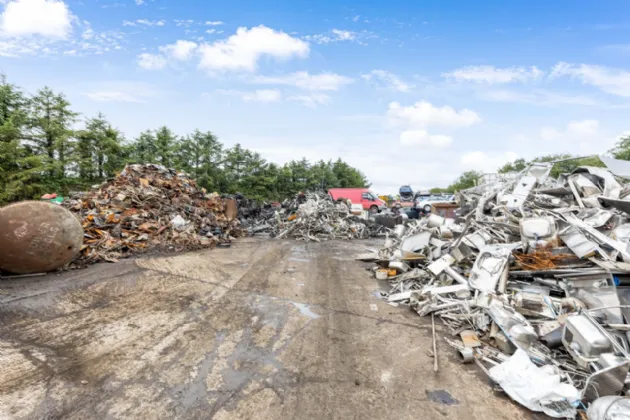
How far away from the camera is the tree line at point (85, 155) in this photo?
18312 millimetres

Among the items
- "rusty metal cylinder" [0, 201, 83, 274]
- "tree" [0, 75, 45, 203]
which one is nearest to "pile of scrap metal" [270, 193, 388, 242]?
"rusty metal cylinder" [0, 201, 83, 274]

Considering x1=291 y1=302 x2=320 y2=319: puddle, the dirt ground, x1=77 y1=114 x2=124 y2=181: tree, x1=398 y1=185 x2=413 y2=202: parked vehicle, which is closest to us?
the dirt ground

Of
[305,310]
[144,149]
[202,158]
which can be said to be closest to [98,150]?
[144,149]

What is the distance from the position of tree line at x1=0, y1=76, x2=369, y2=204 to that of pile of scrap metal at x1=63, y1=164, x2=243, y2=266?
11055mm

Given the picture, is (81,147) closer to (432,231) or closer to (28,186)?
(28,186)

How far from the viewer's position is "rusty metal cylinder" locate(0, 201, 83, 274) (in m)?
5.81

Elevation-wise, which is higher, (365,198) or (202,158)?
(202,158)

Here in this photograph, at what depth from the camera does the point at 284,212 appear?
17156 mm

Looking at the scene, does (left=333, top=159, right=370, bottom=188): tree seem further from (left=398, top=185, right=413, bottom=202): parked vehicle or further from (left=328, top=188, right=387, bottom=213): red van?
(left=328, top=188, right=387, bottom=213): red van

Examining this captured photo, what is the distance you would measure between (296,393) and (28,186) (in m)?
23.2

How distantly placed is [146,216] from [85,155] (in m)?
17.3

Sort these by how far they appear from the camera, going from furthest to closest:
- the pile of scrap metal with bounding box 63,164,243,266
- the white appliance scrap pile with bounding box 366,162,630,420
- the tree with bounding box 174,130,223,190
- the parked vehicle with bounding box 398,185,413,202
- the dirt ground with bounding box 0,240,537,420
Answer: the parked vehicle with bounding box 398,185,413,202, the tree with bounding box 174,130,223,190, the pile of scrap metal with bounding box 63,164,243,266, the white appliance scrap pile with bounding box 366,162,630,420, the dirt ground with bounding box 0,240,537,420

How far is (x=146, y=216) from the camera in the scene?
10516 mm

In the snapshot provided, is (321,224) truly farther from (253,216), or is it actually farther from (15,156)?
(15,156)
